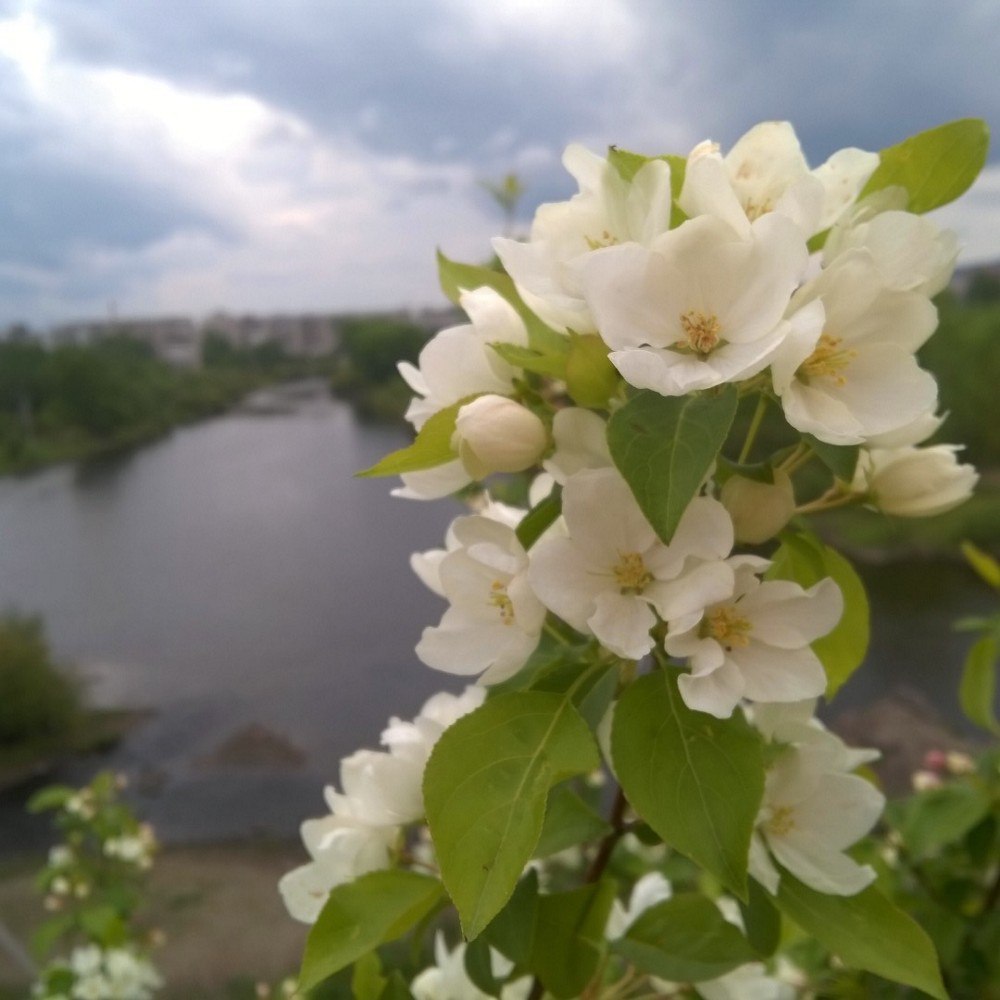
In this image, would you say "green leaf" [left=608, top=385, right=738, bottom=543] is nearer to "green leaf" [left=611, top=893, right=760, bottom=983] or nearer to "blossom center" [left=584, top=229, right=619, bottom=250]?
"blossom center" [left=584, top=229, right=619, bottom=250]

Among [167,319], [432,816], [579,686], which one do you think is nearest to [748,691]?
[579,686]

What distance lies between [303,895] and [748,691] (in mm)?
487

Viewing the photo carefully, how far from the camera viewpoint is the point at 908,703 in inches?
259

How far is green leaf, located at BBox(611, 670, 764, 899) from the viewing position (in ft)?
1.71

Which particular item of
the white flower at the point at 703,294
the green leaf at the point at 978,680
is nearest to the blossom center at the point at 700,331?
the white flower at the point at 703,294

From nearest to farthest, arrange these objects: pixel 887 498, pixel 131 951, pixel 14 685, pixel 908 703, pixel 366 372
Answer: pixel 887 498 < pixel 131 951 < pixel 908 703 < pixel 14 685 < pixel 366 372

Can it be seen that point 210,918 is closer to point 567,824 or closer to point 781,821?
point 567,824

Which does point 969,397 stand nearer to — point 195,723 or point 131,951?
point 195,723

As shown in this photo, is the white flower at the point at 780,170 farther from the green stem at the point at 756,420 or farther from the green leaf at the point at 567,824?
the green leaf at the point at 567,824

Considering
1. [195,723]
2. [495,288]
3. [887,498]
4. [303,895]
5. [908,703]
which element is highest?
[495,288]

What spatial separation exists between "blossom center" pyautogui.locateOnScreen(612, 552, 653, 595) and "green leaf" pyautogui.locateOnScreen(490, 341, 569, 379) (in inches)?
5.9

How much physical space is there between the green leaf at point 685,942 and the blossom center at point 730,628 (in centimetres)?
32

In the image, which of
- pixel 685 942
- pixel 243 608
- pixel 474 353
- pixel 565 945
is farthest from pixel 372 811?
pixel 243 608

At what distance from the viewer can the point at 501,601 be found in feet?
2.11
